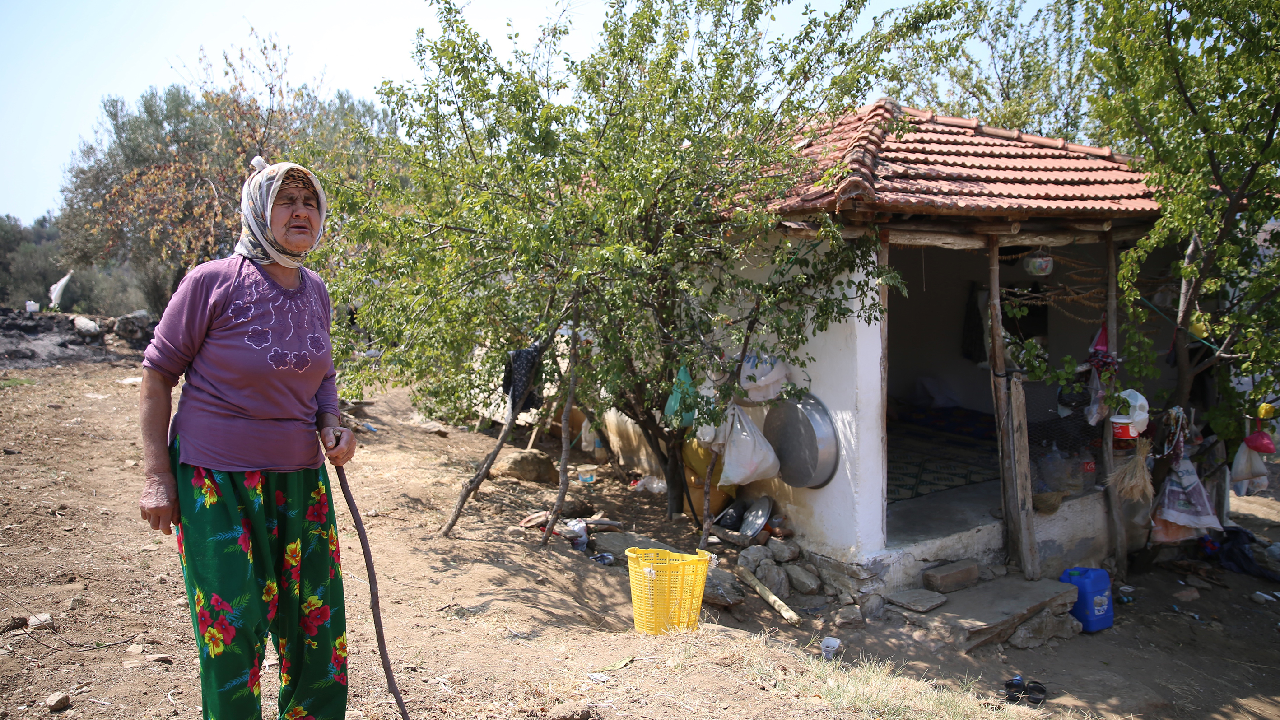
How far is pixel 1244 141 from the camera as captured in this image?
5340mm

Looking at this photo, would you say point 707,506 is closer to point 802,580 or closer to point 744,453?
point 744,453

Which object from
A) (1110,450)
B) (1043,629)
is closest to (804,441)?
(1043,629)

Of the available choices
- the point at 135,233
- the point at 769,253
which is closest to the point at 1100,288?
the point at 769,253

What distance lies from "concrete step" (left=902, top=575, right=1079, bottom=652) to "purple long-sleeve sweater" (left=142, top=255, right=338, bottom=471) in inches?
182

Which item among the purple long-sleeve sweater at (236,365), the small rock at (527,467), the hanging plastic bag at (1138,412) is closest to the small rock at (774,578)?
the small rock at (527,467)

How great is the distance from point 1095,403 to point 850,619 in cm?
298

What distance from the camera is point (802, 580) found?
5676mm

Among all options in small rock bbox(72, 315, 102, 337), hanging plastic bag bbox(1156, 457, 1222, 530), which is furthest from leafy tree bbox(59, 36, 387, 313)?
hanging plastic bag bbox(1156, 457, 1222, 530)

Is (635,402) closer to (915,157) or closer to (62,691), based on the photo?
(915,157)

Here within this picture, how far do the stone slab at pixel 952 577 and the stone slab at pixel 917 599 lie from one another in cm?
10

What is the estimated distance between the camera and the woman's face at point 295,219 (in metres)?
2.25

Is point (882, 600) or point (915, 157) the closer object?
point (882, 600)

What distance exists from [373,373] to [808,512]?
141 inches

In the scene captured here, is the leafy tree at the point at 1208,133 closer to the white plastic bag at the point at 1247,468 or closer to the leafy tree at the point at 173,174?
the white plastic bag at the point at 1247,468
